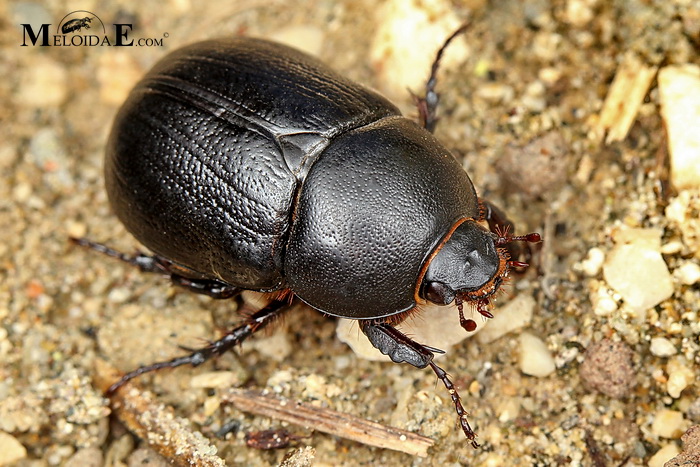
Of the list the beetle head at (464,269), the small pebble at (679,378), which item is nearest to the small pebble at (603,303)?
the small pebble at (679,378)

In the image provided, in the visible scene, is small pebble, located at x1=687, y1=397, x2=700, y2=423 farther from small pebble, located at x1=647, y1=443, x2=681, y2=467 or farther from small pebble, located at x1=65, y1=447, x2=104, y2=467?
small pebble, located at x1=65, y1=447, x2=104, y2=467

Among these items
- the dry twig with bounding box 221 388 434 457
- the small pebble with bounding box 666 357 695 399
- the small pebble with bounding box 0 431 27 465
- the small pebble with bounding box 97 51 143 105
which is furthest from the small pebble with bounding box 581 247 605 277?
the small pebble with bounding box 97 51 143 105

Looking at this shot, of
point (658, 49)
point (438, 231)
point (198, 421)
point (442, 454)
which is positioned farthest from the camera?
point (658, 49)

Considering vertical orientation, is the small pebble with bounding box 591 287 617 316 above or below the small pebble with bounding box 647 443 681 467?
above

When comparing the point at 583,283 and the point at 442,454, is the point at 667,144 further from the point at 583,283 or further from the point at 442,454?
the point at 442,454

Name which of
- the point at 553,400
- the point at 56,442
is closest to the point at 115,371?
the point at 56,442

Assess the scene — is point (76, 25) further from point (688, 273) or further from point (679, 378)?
point (679, 378)
